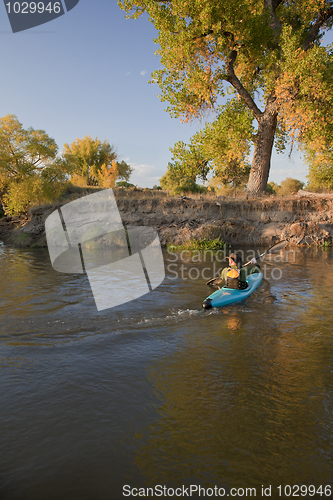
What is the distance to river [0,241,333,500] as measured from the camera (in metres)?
3.12

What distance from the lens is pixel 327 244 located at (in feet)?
69.3

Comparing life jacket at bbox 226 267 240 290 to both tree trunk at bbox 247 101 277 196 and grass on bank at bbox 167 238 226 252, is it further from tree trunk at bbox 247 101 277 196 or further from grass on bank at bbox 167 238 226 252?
tree trunk at bbox 247 101 277 196

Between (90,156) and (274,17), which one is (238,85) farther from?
(90,156)

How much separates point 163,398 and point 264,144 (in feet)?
62.8

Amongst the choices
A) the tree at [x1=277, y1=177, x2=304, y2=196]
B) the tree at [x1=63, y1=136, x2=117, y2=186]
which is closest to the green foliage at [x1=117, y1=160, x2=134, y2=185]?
the tree at [x1=63, y1=136, x2=117, y2=186]

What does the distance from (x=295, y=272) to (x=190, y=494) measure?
37.0 ft

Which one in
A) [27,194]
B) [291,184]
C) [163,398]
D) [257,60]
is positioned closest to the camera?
[163,398]

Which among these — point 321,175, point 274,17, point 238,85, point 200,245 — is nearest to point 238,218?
point 200,245

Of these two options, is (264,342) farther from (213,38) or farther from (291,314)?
(213,38)

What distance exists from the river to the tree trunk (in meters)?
13.9

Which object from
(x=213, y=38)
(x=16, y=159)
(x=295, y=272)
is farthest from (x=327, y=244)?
(x=16, y=159)

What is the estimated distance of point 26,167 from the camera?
90.7ft

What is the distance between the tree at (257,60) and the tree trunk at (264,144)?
0.19ft

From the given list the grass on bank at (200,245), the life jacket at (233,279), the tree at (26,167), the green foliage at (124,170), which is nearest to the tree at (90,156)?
the green foliage at (124,170)
